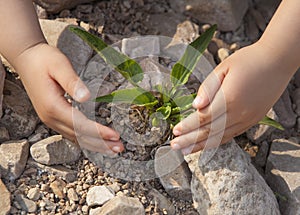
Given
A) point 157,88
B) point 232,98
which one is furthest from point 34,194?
point 232,98

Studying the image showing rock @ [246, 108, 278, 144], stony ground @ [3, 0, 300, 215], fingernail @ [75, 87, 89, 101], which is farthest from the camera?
rock @ [246, 108, 278, 144]

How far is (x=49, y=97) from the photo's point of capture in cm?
122

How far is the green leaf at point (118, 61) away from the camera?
1313mm

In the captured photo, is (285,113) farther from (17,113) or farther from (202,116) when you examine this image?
(17,113)

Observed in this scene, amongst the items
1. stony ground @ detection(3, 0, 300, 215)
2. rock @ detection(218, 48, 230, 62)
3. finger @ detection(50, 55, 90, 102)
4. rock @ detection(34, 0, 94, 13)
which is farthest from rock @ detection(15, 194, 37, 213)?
rock @ detection(218, 48, 230, 62)

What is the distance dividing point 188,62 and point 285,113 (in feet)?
1.15

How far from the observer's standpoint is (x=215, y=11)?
5.49 feet

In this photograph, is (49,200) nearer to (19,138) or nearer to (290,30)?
(19,138)

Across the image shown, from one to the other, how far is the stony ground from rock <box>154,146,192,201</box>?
0.07ft

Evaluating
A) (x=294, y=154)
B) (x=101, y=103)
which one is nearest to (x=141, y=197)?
(x=101, y=103)

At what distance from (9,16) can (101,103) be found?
284 millimetres

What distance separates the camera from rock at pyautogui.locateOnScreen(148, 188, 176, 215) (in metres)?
1.27

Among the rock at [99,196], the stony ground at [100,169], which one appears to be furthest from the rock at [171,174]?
the rock at [99,196]

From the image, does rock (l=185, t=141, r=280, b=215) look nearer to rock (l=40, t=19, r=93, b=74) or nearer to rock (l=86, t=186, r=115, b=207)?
rock (l=86, t=186, r=115, b=207)
